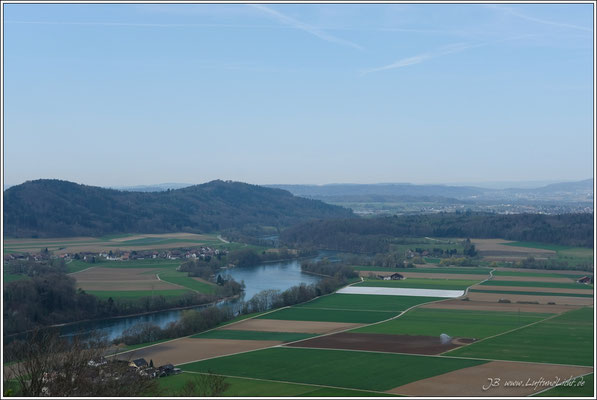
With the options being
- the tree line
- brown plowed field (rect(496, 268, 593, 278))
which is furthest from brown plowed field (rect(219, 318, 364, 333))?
brown plowed field (rect(496, 268, 593, 278))

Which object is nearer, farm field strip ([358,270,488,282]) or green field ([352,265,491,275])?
farm field strip ([358,270,488,282])

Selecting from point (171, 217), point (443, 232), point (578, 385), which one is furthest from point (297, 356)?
point (171, 217)

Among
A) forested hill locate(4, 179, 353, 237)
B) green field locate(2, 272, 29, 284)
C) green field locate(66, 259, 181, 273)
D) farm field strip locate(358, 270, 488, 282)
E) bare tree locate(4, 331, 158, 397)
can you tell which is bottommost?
farm field strip locate(358, 270, 488, 282)

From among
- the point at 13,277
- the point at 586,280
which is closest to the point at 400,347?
the point at 586,280

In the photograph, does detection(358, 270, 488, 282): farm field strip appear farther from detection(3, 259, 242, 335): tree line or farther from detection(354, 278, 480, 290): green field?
detection(3, 259, 242, 335): tree line

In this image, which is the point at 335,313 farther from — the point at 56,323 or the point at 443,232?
the point at 443,232

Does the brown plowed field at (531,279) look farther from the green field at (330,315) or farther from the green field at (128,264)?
the green field at (128,264)

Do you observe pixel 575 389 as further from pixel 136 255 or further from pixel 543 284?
pixel 136 255
